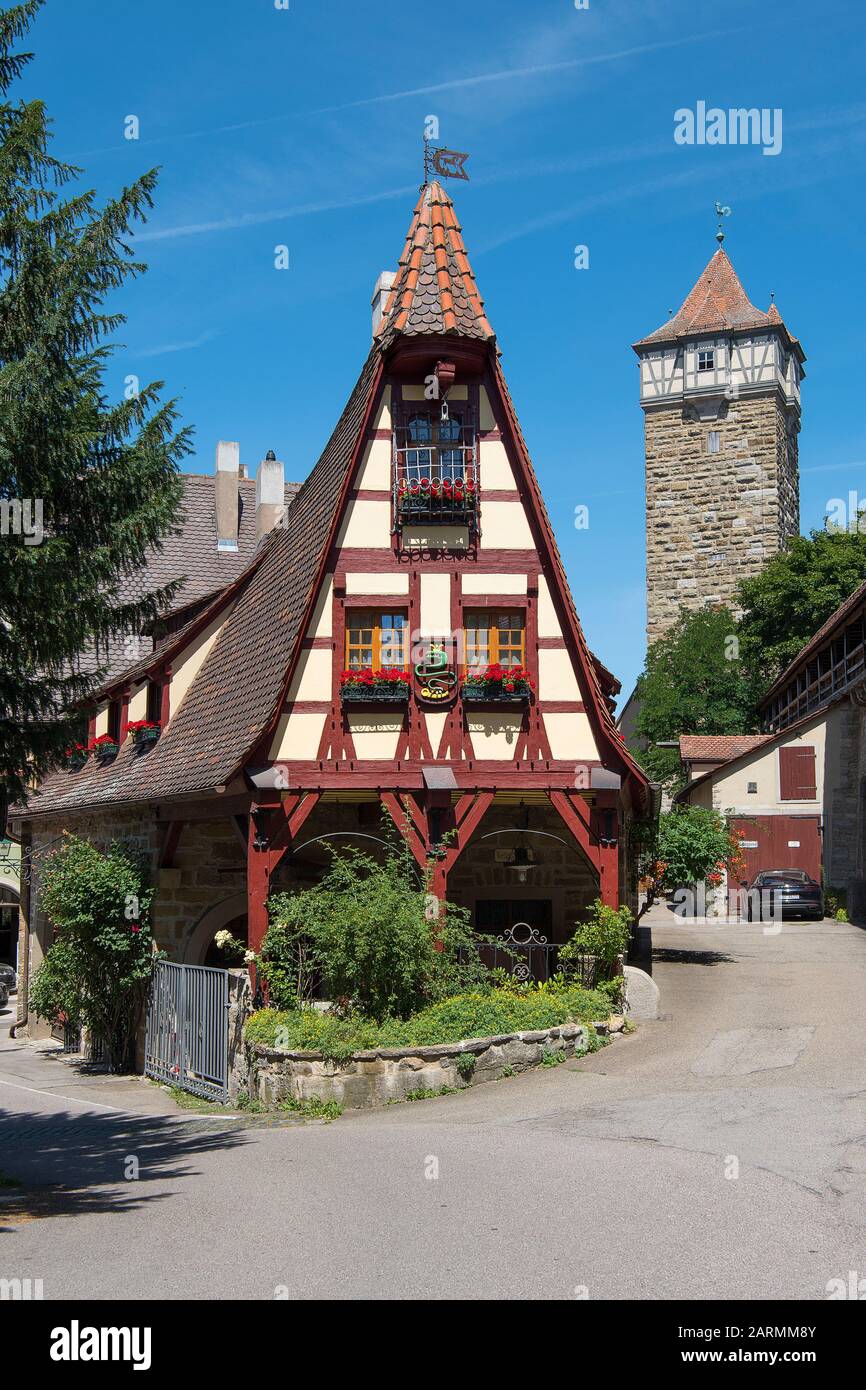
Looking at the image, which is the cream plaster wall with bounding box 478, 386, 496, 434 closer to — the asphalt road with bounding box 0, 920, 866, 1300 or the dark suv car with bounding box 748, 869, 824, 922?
the asphalt road with bounding box 0, 920, 866, 1300

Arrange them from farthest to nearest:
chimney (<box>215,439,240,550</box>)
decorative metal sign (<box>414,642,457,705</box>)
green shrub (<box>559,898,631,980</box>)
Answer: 1. chimney (<box>215,439,240,550</box>)
2. decorative metal sign (<box>414,642,457,705</box>)
3. green shrub (<box>559,898,631,980</box>)

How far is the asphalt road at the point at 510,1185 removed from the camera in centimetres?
671

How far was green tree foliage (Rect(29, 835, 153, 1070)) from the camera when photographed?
60.4ft

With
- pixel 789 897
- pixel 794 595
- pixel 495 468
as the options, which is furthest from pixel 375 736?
pixel 794 595

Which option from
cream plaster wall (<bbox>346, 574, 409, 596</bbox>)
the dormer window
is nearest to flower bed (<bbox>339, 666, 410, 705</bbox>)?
cream plaster wall (<bbox>346, 574, 409, 596</bbox>)

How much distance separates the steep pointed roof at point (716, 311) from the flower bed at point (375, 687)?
39.9m

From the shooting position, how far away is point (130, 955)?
61.3ft

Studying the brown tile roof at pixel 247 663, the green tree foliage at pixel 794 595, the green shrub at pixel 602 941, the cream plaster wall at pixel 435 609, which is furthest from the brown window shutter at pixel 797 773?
the cream plaster wall at pixel 435 609

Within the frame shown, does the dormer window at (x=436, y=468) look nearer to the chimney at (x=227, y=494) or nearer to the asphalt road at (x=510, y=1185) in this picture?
the asphalt road at (x=510, y=1185)

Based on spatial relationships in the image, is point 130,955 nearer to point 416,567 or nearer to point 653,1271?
point 416,567

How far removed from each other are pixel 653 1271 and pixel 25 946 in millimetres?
23335

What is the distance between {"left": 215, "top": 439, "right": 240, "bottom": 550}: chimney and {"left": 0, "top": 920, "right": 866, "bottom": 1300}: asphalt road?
547 inches

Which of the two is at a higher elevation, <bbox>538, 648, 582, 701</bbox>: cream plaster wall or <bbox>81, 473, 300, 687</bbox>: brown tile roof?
<bbox>81, 473, 300, 687</bbox>: brown tile roof

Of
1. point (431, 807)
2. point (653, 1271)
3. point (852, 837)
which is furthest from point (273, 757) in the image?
point (852, 837)
